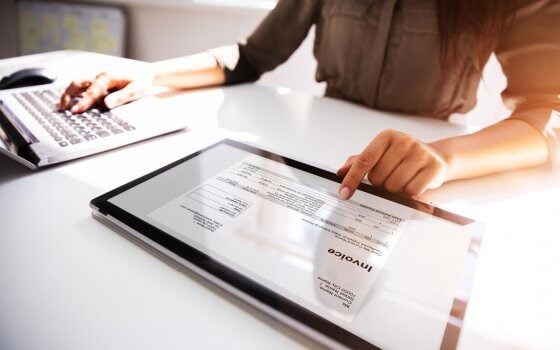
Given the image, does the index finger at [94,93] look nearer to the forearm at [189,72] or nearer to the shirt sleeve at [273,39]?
the forearm at [189,72]

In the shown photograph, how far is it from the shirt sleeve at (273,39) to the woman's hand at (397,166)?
58 cm

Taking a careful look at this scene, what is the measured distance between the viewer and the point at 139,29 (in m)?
1.84

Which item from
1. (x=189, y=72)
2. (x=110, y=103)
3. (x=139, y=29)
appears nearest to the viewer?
(x=110, y=103)

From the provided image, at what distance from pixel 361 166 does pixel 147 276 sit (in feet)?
0.84

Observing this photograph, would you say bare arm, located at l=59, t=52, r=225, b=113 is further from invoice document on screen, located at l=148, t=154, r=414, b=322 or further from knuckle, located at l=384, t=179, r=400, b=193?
knuckle, located at l=384, t=179, r=400, b=193

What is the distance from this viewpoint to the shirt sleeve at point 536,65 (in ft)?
1.82

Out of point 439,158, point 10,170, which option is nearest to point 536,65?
point 439,158

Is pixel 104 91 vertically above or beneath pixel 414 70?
beneath

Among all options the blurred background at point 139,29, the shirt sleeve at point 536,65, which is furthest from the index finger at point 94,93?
the blurred background at point 139,29

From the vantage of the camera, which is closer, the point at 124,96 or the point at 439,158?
the point at 439,158

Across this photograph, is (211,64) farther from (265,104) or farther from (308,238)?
(308,238)

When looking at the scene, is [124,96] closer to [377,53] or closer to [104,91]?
[104,91]

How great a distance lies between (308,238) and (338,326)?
0.31 ft

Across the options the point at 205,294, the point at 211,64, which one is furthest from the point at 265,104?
the point at 205,294
